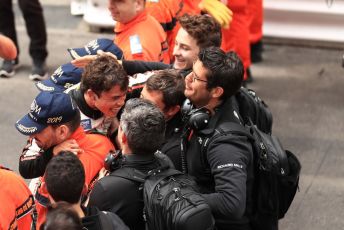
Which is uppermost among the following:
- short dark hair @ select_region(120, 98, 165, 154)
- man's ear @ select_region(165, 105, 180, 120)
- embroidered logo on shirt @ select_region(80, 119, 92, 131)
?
short dark hair @ select_region(120, 98, 165, 154)

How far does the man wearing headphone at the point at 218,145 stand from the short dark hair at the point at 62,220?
40.0 inches

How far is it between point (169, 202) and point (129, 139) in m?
0.40

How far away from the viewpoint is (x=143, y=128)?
3.34 metres

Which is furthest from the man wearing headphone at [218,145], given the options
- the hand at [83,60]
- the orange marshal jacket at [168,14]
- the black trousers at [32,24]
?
the black trousers at [32,24]

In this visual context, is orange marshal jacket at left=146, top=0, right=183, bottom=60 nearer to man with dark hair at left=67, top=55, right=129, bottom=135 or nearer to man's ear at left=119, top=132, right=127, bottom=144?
man with dark hair at left=67, top=55, right=129, bottom=135

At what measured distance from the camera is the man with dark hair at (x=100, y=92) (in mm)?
3859

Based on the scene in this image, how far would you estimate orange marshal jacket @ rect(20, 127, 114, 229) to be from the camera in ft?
11.8

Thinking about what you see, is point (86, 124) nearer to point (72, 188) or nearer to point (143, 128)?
point (143, 128)

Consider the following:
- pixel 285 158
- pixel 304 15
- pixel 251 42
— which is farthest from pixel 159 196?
pixel 304 15

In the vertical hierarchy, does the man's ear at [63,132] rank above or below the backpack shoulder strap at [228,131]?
above

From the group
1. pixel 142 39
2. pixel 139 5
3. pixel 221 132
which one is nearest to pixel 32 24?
pixel 139 5

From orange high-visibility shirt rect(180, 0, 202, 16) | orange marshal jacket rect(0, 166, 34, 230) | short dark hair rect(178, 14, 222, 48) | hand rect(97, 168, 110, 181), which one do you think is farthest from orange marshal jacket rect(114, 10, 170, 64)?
orange marshal jacket rect(0, 166, 34, 230)

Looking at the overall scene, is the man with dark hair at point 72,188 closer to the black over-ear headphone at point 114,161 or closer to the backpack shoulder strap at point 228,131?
the black over-ear headphone at point 114,161

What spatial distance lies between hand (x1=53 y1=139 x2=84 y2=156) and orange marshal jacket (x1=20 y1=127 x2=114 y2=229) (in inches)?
1.6
